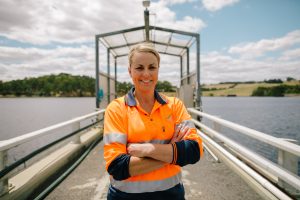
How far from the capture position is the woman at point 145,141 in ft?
5.49

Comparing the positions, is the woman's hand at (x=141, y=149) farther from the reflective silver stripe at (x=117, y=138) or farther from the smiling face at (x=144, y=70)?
the smiling face at (x=144, y=70)

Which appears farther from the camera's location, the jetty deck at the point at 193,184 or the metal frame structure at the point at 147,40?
the metal frame structure at the point at 147,40

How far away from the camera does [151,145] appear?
5.57 feet

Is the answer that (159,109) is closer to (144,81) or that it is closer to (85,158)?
(144,81)

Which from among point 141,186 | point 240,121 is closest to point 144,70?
point 141,186

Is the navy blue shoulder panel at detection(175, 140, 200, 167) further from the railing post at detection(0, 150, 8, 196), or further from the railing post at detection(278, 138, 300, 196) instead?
the railing post at detection(0, 150, 8, 196)

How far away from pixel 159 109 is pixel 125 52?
11808 millimetres

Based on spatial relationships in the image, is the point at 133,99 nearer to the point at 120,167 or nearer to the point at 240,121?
the point at 120,167

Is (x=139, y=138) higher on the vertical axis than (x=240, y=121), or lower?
higher

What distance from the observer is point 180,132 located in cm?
189

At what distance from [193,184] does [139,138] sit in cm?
284

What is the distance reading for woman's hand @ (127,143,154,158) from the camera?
5.49 ft

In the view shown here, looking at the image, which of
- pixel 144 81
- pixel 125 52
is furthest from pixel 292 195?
pixel 125 52

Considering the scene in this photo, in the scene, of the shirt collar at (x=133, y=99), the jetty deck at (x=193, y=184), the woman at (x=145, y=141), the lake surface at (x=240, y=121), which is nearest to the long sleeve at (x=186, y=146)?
the woman at (x=145, y=141)
